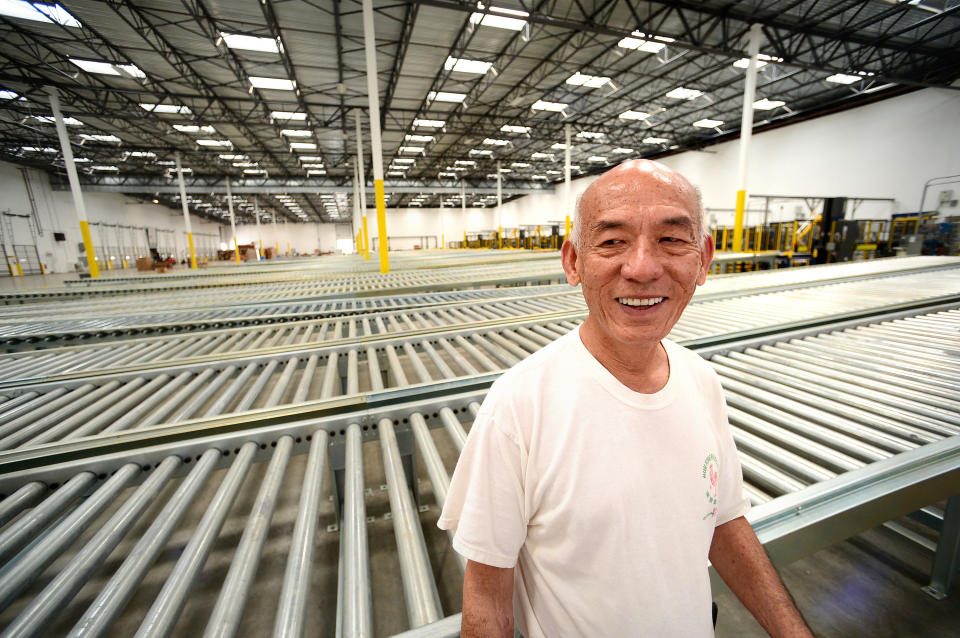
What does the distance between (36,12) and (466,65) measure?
11.1 meters

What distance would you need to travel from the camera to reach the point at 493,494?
870 mm

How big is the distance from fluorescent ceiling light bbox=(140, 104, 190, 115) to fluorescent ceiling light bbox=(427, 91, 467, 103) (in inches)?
381

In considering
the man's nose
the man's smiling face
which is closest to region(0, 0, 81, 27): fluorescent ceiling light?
the man's smiling face

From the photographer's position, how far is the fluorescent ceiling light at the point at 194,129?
686 inches

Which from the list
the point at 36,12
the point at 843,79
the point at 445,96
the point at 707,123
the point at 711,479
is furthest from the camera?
the point at 707,123

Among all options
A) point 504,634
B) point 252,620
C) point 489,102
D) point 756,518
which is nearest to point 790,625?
point 756,518

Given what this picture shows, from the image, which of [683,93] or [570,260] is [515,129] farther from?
[570,260]

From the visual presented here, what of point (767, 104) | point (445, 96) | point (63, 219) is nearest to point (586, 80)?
point (445, 96)

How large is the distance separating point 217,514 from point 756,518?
194cm

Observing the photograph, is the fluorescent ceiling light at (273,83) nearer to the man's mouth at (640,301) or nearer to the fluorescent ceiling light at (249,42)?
the fluorescent ceiling light at (249,42)

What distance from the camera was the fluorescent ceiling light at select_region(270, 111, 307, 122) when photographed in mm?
16578

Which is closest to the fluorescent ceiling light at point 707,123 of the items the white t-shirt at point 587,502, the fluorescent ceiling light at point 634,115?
the fluorescent ceiling light at point 634,115

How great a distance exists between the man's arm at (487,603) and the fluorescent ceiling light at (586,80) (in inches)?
Result: 654

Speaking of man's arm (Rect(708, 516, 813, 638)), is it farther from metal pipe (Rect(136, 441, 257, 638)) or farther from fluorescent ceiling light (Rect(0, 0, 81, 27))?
fluorescent ceiling light (Rect(0, 0, 81, 27))
